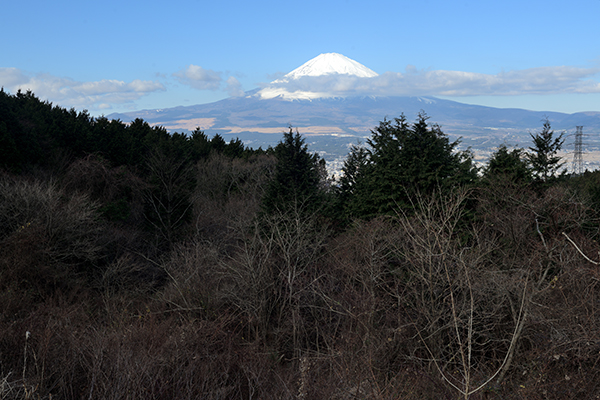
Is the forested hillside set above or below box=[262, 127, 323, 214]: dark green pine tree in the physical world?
below

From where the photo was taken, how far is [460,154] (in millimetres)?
28219

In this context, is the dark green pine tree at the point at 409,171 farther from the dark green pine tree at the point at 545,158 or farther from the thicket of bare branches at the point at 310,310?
the dark green pine tree at the point at 545,158

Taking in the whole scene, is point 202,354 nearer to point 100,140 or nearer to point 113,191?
point 113,191

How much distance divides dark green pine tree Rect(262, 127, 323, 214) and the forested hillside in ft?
0.29

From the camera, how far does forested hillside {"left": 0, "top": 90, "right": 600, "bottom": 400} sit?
9.66 meters

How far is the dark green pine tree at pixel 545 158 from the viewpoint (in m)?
24.9

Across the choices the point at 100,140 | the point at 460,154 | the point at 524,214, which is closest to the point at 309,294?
the point at 524,214

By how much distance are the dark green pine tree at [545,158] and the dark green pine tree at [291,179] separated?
1349cm

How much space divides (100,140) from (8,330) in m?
27.7

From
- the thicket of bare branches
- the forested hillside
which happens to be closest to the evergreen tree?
the forested hillside

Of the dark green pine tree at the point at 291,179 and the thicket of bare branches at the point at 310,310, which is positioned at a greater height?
the dark green pine tree at the point at 291,179

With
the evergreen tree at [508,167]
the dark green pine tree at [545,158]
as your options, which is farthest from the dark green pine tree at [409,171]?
the dark green pine tree at [545,158]

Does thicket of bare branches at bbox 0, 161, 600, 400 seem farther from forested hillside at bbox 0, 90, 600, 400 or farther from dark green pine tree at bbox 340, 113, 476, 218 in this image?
dark green pine tree at bbox 340, 113, 476, 218

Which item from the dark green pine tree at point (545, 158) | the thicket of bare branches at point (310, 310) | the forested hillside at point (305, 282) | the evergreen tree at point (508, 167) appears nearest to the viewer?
the thicket of bare branches at point (310, 310)
